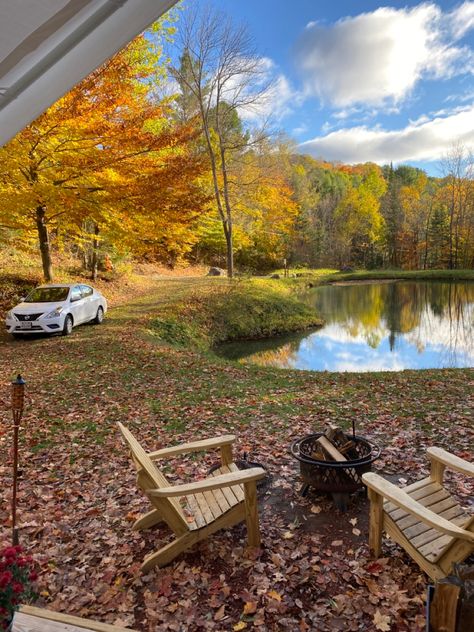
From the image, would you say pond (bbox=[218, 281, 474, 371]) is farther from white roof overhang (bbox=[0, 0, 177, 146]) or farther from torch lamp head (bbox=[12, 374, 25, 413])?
white roof overhang (bbox=[0, 0, 177, 146])

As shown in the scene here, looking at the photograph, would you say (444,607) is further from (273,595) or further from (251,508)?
(251,508)

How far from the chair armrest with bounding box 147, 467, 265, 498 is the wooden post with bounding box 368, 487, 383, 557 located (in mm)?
930

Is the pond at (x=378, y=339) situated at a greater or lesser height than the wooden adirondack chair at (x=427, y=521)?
lesser

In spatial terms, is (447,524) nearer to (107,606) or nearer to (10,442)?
(107,606)

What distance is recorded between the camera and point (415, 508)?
10.0 ft

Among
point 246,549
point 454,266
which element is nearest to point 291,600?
point 246,549

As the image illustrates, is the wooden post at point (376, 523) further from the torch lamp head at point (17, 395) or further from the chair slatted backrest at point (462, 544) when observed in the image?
the torch lamp head at point (17, 395)

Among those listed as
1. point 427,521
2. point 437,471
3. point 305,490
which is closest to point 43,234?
point 305,490

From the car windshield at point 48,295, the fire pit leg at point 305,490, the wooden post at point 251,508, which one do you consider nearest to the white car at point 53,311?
the car windshield at point 48,295

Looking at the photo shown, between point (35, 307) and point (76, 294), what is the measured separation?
1442 millimetres

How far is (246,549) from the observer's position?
371 cm

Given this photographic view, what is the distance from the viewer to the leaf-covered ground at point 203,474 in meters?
3.14

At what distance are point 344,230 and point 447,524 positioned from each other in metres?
55.5

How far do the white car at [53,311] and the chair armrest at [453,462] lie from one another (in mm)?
11571
